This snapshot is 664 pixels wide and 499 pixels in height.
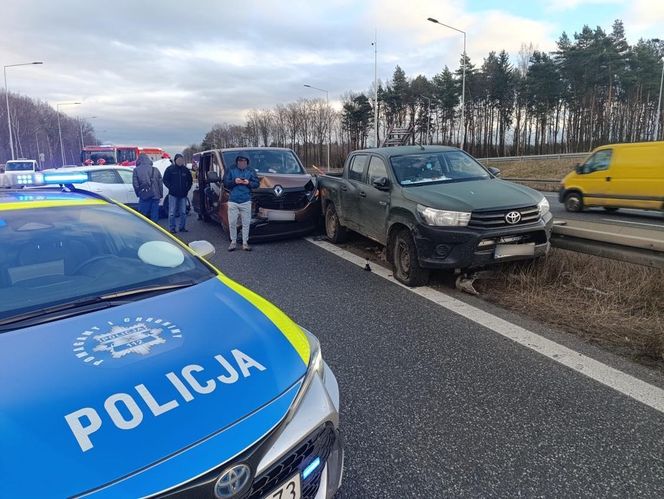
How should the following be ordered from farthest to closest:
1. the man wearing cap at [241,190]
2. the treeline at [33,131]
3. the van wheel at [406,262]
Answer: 1. the treeline at [33,131]
2. the man wearing cap at [241,190]
3. the van wheel at [406,262]

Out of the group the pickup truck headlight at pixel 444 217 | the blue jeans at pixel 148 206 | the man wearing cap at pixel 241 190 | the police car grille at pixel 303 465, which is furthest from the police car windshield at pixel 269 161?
the police car grille at pixel 303 465

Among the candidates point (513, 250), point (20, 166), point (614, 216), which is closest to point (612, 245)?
point (513, 250)

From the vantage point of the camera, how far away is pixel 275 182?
29.6 feet

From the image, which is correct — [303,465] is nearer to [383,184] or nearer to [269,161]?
[383,184]

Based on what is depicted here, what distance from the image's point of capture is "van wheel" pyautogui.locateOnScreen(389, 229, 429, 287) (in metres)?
5.70

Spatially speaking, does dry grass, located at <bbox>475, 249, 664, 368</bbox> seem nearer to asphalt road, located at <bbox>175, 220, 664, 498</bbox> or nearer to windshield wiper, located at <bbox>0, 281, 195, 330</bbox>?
asphalt road, located at <bbox>175, 220, 664, 498</bbox>

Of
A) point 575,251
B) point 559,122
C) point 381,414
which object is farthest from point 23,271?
point 559,122

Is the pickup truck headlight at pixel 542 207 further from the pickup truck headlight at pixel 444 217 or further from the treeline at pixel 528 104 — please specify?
the treeline at pixel 528 104

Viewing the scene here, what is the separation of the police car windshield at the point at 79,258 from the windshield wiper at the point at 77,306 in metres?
0.04

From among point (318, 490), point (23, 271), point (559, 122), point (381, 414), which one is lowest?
point (381, 414)

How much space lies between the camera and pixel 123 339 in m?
1.88

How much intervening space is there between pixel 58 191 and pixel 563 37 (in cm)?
6445

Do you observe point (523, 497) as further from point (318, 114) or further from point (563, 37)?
point (318, 114)

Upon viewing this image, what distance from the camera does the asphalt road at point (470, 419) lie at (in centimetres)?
234
